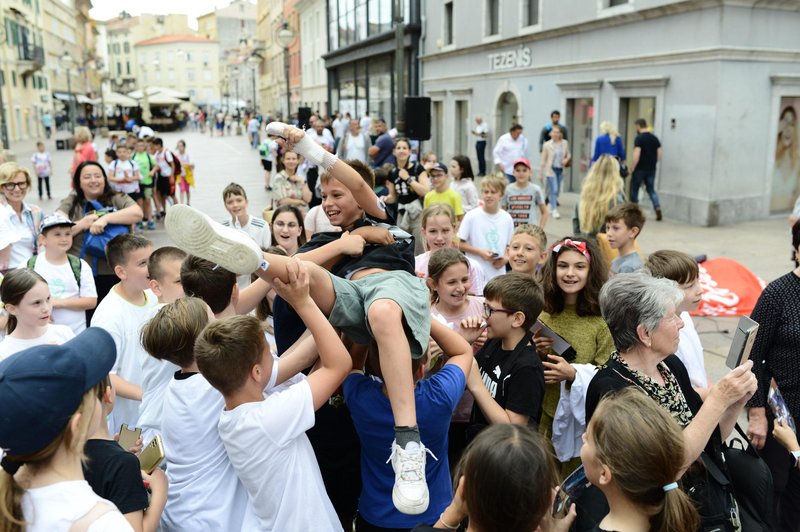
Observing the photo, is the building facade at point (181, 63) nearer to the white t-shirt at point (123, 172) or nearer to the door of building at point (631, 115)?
the door of building at point (631, 115)

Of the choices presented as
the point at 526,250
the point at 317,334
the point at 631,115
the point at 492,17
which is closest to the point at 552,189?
the point at 631,115

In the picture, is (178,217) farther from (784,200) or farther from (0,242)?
(784,200)

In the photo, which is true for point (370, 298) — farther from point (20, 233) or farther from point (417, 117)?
point (417, 117)

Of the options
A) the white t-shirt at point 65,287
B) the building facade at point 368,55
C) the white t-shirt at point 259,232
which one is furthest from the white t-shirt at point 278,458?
the building facade at point 368,55

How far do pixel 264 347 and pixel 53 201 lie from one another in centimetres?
1768

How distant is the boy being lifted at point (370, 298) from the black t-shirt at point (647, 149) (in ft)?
37.8

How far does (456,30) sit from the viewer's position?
23094mm

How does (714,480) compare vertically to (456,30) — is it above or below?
below

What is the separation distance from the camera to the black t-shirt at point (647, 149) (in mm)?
13180

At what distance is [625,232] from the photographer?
16.2 feet

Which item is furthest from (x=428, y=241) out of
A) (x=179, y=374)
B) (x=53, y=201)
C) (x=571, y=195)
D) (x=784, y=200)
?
(x=53, y=201)

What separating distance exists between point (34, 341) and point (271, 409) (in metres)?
2.05

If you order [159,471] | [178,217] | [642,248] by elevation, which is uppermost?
[178,217]

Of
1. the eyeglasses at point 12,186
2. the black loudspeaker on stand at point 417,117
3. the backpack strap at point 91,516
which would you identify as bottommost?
the backpack strap at point 91,516
